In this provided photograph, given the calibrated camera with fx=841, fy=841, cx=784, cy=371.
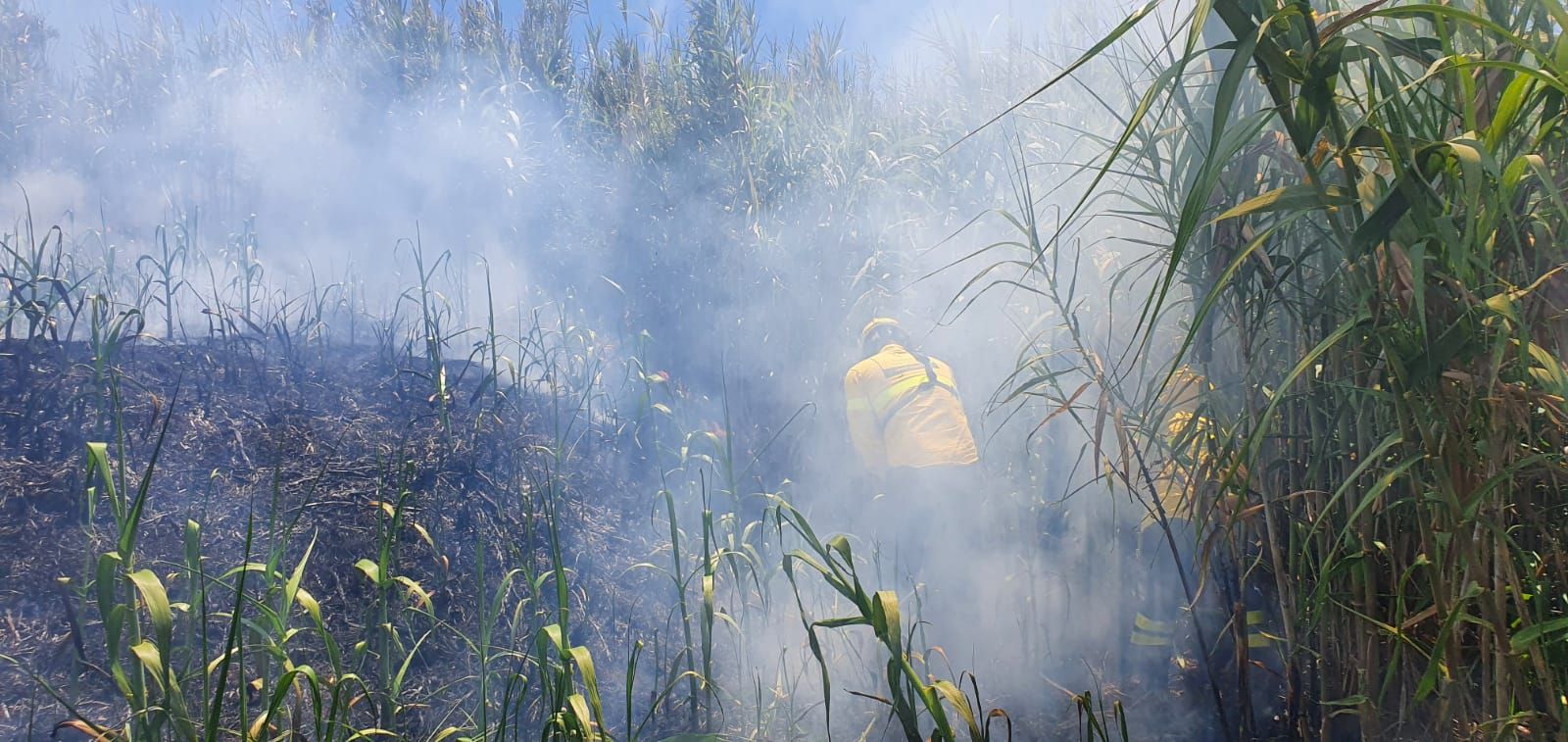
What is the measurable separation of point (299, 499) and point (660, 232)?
422 cm

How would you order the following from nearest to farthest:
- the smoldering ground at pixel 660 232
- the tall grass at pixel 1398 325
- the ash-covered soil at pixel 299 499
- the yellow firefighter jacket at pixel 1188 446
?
the tall grass at pixel 1398 325, the yellow firefighter jacket at pixel 1188 446, the ash-covered soil at pixel 299 499, the smoldering ground at pixel 660 232

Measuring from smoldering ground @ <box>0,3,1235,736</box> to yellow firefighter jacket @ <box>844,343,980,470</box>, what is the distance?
12.5 inches

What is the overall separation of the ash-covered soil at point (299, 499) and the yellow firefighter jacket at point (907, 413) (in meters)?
1.13

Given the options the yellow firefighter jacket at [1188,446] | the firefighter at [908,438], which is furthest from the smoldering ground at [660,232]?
the yellow firefighter jacket at [1188,446]

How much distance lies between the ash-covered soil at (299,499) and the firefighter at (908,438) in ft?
3.72

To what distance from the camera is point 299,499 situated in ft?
10.0

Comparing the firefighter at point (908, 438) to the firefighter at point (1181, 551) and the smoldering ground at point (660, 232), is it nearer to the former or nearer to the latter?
the smoldering ground at point (660, 232)

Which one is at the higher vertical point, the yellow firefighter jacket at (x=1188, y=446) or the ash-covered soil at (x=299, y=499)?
the yellow firefighter jacket at (x=1188, y=446)

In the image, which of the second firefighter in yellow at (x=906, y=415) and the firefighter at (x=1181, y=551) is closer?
the firefighter at (x=1181, y=551)

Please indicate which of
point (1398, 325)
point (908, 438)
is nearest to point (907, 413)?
point (908, 438)

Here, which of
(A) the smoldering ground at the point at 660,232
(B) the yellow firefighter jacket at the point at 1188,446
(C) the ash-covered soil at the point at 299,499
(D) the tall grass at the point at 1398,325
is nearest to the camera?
(D) the tall grass at the point at 1398,325

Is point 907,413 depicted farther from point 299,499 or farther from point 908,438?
point 299,499

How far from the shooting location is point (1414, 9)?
84 cm

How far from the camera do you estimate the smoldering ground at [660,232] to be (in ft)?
11.3
